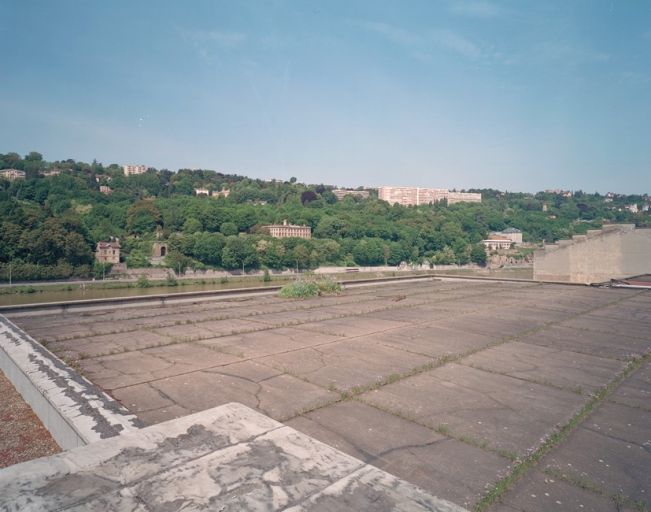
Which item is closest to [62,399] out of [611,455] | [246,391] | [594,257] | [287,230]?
[246,391]

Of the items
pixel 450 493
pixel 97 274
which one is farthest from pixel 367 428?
pixel 97 274

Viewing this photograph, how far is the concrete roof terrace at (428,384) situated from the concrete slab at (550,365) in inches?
1.5

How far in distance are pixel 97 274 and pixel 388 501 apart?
261ft

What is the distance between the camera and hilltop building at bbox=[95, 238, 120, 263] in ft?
255

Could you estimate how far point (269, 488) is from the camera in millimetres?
2363

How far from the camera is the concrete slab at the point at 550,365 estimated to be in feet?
23.2

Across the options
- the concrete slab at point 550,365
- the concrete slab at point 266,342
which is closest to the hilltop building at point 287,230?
the concrete slab at point 266,342

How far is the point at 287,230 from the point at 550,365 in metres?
119

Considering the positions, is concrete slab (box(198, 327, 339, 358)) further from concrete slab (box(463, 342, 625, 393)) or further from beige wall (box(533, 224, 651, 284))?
beige wall (box(533, 224, 651, 284))

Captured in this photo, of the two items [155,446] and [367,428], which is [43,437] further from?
[367,428]

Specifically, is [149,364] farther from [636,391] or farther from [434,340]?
[636,391]

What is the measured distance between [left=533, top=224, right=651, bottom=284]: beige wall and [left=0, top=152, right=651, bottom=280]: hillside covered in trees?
96.8 ft

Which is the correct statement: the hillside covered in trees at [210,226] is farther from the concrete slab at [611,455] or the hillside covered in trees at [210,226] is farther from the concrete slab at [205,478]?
the concrete slab at [205,478]

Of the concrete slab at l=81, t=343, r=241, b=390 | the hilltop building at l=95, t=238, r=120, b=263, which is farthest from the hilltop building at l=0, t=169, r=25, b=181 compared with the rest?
the concrete slab at l=81, t=343, r=241, b=390
